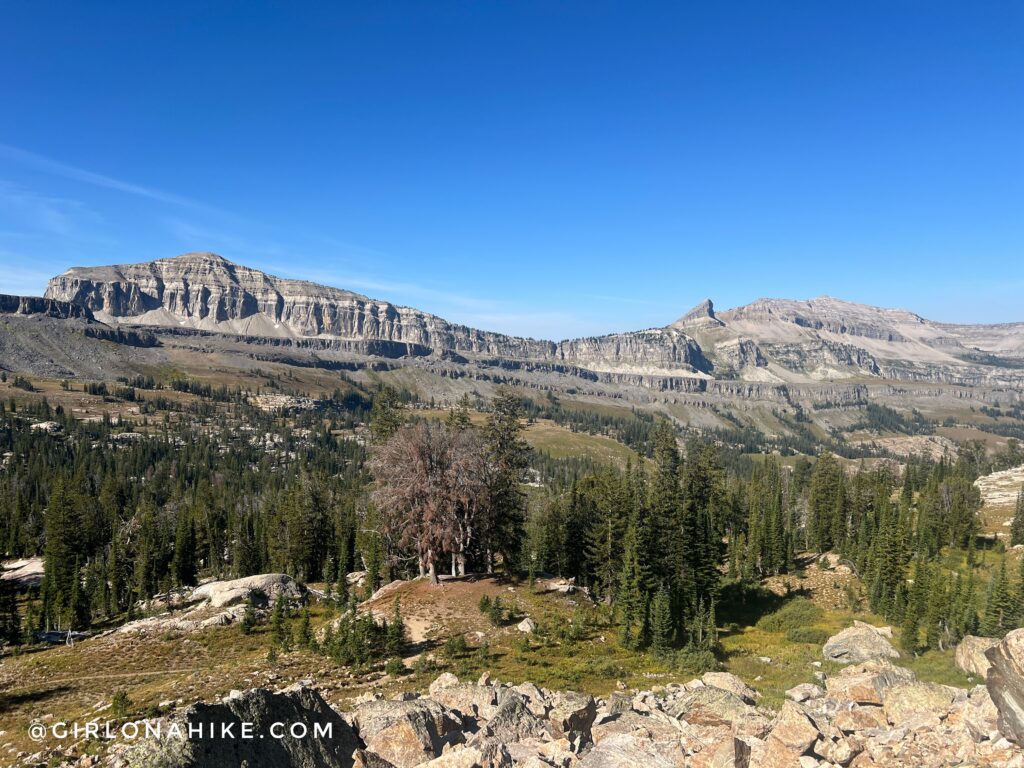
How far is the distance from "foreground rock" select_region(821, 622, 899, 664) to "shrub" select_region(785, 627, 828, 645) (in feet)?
17.5

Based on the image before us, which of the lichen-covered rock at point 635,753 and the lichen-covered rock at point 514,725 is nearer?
the lichen-covered rock at point 635,753

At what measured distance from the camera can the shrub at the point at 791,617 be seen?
61775 millimetres

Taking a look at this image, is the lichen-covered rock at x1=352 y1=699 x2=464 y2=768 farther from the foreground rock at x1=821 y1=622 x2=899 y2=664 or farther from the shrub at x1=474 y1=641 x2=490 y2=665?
the foreground rock at x1=821 y1=622 x2=899 y2=664

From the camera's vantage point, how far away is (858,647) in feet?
155

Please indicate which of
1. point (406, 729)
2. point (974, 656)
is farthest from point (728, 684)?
point (974, 656)

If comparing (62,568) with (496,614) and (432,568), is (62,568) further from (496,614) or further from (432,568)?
(496,614)

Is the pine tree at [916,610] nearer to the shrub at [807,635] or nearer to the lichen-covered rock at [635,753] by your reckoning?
the shrub at [807,635]

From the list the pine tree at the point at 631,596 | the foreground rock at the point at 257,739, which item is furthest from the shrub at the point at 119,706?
the pine tree at the point at 631,596

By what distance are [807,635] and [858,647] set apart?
10.0 meters

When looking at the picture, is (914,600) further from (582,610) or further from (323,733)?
(323,733)

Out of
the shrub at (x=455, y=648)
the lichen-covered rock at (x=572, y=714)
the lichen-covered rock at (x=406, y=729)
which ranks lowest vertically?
the shrub at (x=455, y=648)

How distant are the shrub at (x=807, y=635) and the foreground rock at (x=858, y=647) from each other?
17.5ft

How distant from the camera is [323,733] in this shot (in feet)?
61.7

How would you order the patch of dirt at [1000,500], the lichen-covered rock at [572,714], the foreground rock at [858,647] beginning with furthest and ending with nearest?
the patch of dirt at [1000,500], the foreground rock at [858,647], the lichen-covered rock at [572,714]
